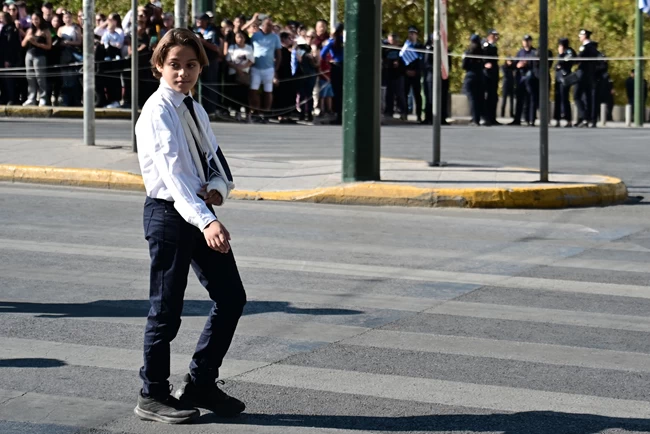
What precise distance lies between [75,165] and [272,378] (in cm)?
934

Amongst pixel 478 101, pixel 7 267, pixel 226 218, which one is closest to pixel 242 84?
pixel 478 101

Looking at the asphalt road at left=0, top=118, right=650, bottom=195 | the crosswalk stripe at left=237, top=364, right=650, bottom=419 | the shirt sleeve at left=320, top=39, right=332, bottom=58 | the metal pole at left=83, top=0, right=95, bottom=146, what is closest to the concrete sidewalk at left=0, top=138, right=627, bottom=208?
the metal pole at left=83, top=0, right=95, bottom=146

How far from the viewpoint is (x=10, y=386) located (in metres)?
6.45

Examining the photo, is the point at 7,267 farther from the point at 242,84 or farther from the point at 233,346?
the point at 242,84

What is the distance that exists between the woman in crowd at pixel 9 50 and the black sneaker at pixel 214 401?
2013 centimetres

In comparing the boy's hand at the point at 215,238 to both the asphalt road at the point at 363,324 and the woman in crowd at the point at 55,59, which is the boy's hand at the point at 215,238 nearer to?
the asphalt road at the point at 363,324

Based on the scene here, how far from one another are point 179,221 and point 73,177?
969 centimetres

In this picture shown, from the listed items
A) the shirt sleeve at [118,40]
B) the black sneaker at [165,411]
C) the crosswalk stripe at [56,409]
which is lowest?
the crosswalk stripe at [56,409]

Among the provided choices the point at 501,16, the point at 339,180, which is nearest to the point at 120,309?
the point at 339,180

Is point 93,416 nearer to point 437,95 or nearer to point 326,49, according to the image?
point 437,95

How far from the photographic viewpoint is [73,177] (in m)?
15.2

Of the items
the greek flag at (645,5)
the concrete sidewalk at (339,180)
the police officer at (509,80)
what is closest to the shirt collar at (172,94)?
the concrete sidewalk at (339,180)

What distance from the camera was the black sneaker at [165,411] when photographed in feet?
19.1

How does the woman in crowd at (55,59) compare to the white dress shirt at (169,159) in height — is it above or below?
above
